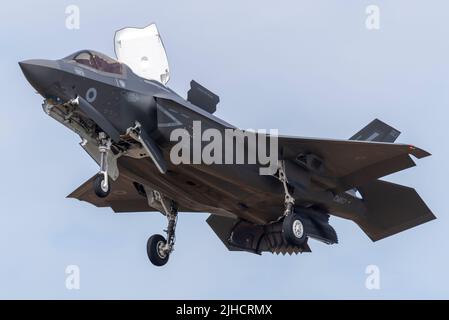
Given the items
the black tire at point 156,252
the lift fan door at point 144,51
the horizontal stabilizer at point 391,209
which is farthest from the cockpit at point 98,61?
the horizontal stabilizer at point 391,209

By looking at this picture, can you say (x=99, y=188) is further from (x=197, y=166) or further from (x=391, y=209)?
(x=391, y=209)

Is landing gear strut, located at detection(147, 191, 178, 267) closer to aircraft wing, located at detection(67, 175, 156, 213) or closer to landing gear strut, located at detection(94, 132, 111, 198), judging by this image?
aircraft wing, located at detection(67, 175, 156, 213)

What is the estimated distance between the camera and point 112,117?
2602cm

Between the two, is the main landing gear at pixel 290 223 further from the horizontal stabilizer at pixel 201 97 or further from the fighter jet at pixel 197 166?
the horizontal stabilizer at pixel 201 97

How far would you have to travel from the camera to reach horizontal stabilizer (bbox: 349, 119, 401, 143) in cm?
3064

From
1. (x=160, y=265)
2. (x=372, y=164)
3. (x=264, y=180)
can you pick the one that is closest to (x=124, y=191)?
(x=160, y=265)

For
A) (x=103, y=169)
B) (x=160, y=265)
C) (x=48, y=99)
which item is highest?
(x=48, y=99)

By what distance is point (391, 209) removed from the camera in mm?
31469

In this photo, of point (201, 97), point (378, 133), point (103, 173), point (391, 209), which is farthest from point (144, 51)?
point (391, 209)

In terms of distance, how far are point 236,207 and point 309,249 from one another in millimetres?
3202

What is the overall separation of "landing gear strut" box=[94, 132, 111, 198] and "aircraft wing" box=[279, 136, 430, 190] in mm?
5312

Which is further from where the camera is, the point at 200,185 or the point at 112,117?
the point at 200,185

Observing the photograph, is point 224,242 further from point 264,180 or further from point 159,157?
point 159,157
